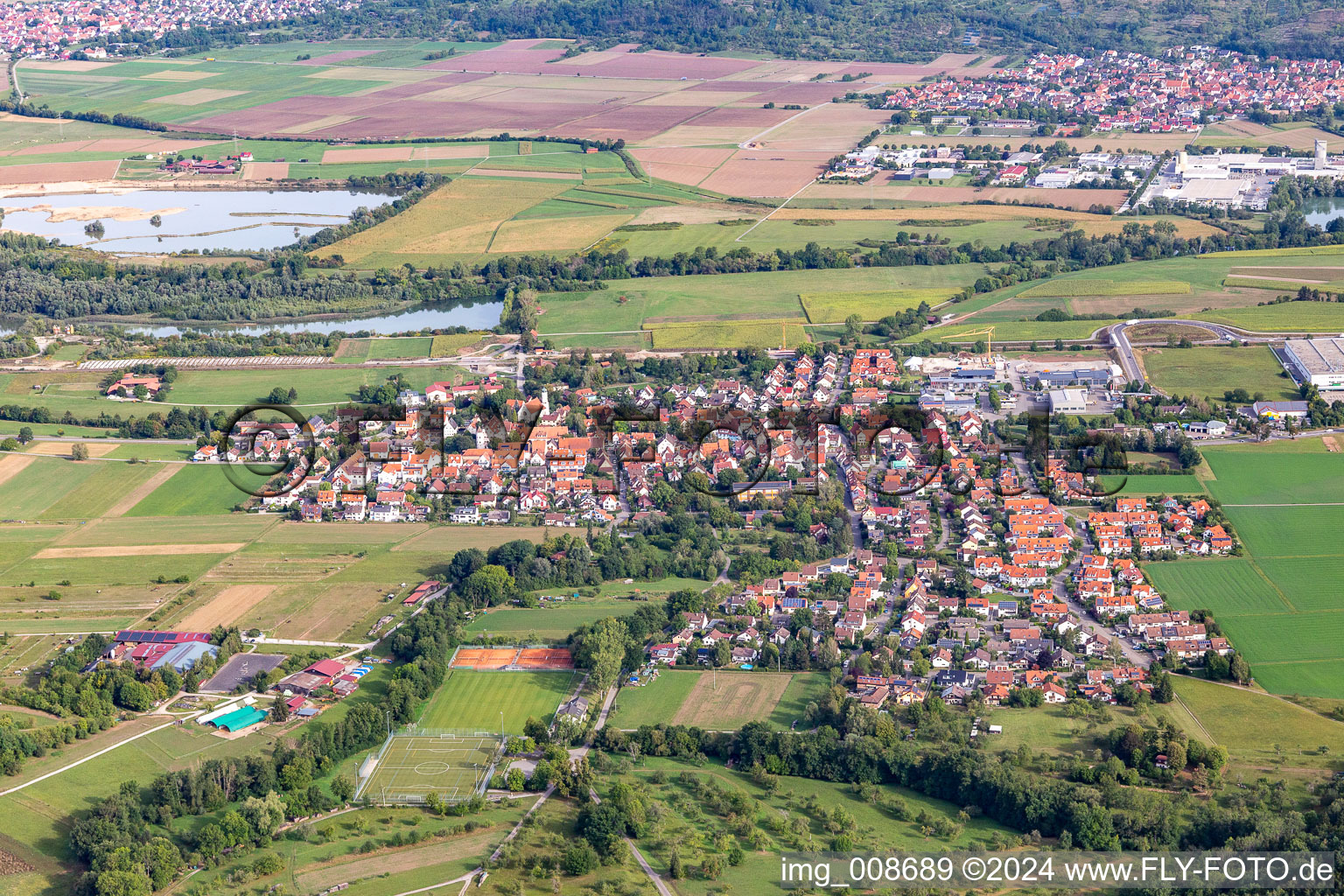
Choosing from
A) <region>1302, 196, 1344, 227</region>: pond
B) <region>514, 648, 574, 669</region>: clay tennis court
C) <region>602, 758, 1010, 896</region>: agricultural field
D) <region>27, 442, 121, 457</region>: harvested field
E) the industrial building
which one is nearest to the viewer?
<region>602, 758, 1010, 896</region>: agricultural field

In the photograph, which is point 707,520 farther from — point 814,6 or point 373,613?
point 814,6

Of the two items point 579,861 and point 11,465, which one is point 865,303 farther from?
point 579,861

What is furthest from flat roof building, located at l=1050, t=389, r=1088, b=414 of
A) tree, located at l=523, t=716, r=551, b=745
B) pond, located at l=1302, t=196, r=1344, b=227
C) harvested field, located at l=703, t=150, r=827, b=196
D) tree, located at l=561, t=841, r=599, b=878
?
harvested field, located at l=703, t=150, r=827, b=196

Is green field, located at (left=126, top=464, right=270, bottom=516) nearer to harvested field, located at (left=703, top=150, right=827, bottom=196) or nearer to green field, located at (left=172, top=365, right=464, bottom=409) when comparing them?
green field, located at (left=172, top=365, right=464, bottom=409)

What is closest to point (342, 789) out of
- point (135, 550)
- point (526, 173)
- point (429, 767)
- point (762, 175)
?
point (429, 767)

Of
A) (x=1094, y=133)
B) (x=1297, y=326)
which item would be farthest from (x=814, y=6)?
(x=1297, y=326)

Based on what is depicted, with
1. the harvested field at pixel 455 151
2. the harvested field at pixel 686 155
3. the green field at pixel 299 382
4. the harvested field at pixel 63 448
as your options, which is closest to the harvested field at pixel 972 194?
the harvested field at pixel 686 155

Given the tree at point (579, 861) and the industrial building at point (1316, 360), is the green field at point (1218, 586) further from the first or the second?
the tree at point (579, 861)
